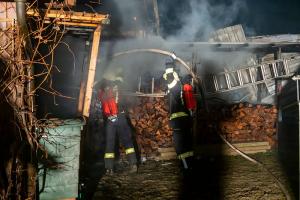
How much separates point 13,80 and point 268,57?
32.8 ft

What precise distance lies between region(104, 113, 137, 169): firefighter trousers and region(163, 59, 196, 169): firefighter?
1.07m

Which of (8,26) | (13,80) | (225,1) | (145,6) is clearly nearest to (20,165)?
(13,80)

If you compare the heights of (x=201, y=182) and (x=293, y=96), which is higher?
(x=293, y=96)

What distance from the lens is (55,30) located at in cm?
580

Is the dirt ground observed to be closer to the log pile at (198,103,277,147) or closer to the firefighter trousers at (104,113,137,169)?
the firefighter trousers at (104,113,137,169)

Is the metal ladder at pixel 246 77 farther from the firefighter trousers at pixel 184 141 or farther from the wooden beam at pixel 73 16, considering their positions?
the wooden beam at pixel 73 16

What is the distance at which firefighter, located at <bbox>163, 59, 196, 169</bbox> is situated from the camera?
7.26 m

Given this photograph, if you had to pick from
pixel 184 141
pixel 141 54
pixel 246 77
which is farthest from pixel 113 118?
pixel 246 77

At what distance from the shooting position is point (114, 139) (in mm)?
7609

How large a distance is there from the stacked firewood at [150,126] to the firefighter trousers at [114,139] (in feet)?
4.58

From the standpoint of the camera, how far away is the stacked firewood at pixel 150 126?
9.03 m

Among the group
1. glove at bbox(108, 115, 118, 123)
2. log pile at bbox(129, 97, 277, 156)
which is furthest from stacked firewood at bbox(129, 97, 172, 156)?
glove at bbox(108, 115, 118, 123)

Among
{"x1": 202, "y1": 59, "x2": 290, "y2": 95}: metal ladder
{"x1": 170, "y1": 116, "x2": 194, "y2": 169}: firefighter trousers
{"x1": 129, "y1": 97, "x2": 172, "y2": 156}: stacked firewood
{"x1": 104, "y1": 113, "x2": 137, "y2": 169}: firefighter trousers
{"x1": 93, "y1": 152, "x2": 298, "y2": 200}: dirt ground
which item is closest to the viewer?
{"x1": 93, "y1": 152, "x2": 298, "y2": 200}: dirt ground

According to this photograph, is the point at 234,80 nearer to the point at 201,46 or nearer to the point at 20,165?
the point at 201,46
